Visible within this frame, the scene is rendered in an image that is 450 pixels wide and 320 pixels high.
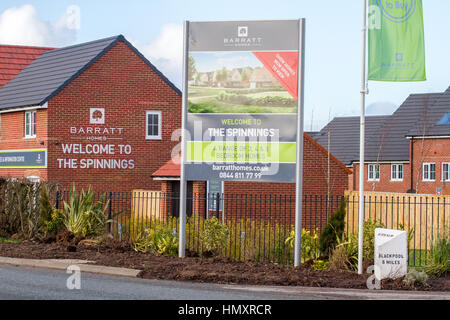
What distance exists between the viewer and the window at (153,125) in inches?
1355

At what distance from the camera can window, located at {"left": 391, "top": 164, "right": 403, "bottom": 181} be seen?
5756cm

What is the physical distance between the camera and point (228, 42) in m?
16.0

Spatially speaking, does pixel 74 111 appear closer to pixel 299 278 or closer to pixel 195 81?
pixel 195 81

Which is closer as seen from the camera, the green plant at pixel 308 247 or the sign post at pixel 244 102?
the sign post at pixel 244 102

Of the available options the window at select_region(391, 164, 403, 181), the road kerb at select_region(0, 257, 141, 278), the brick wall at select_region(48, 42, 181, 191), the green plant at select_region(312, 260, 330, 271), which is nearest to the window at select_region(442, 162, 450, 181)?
the window at select_region(391, 164, 403, 181)

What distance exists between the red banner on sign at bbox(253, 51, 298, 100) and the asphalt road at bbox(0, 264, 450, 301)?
195 inches

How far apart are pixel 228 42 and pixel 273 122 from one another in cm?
206

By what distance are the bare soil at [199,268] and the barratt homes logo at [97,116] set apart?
619 inches

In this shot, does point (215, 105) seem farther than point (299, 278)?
Yes

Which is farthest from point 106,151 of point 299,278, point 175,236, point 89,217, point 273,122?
point 299,278

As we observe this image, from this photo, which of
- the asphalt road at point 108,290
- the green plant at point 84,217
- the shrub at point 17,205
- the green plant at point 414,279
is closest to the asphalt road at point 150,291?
the asphalt road at point 108,290

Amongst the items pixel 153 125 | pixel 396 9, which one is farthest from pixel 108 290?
pixel 153 125

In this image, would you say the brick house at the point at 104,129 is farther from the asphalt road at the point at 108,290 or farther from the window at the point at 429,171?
the window at the point at 429,171

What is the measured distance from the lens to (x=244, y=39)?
15.9 metres
